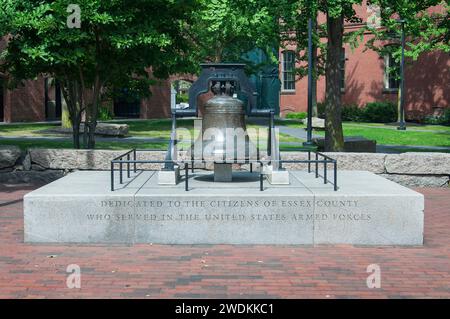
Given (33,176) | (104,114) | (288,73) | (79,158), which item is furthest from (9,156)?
(288,73)

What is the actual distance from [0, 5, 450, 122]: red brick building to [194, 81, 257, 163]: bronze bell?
24240 mm

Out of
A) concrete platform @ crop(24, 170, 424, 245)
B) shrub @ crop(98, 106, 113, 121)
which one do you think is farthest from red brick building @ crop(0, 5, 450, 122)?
concrete platform @ crop(24, 170, 424, 245)

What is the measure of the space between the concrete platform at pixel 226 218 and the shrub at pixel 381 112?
104 feet

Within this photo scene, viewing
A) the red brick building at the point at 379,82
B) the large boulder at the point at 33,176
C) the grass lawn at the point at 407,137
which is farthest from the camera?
Answer: the red brick building at the point at 379,82

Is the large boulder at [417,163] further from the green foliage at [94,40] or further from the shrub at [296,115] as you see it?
the shrub at [296,115]

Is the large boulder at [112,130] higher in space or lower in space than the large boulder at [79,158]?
higher

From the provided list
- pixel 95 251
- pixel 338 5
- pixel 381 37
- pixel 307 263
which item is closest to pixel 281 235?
pixel 307 263

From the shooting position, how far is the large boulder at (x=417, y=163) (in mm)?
13695

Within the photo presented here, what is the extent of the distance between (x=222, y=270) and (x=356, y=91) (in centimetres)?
3715

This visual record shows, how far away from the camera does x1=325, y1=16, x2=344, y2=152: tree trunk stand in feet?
55.7

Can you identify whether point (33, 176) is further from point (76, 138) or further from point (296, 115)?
point (296, 115)

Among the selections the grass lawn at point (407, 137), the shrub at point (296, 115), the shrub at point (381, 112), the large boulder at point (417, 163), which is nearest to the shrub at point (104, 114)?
the shrub at point (296, 115)

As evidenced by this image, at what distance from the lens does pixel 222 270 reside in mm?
7395

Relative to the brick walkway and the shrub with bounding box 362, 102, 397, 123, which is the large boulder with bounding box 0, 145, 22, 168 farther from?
the shrub with bounding box 362, 102, 397, 123
